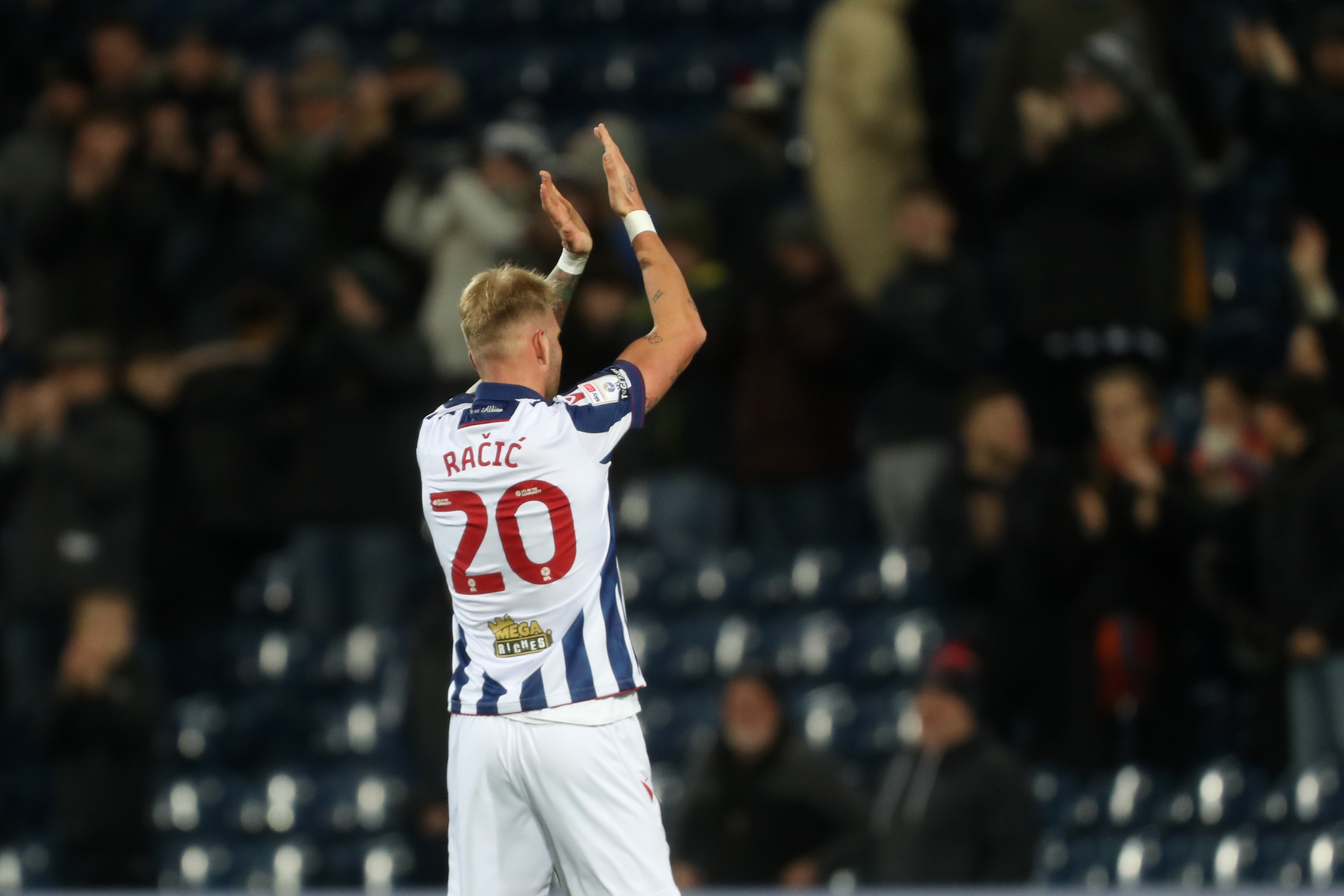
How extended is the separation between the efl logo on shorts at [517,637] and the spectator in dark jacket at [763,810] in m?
4.05

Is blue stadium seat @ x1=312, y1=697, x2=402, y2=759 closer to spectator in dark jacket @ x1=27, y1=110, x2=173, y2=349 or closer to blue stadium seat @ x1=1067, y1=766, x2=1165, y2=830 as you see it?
spectator in dark jacket @ x1=27, y1=110, x2=173, y2=349

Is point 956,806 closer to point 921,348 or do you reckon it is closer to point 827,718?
point 827,718

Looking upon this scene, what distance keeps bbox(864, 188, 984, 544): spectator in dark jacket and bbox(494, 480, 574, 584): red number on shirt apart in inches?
219

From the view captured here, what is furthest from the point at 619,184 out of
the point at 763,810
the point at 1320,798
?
the point at 1320,798

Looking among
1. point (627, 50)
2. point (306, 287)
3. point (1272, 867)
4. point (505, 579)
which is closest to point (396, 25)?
point (627, 50)

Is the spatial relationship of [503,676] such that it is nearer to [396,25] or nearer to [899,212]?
[899,212]

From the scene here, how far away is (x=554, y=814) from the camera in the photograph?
525cm

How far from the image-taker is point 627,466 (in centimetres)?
1034

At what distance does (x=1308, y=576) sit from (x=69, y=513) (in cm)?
612

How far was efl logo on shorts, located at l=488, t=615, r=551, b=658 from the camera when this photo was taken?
534cm

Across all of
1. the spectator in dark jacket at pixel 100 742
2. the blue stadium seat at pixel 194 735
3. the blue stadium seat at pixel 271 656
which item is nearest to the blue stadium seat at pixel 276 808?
the blue stadium seat at pixel 194 735

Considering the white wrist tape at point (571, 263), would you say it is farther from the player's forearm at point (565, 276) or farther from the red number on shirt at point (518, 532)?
the red number on shirt at point (518, 532)

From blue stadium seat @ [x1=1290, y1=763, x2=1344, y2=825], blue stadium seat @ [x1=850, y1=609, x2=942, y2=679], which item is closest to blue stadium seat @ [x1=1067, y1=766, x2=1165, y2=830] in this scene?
blue stadium seat @ [x1=1290, y1=763, x2=1344, y2=825]

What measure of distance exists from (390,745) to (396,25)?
655cm
